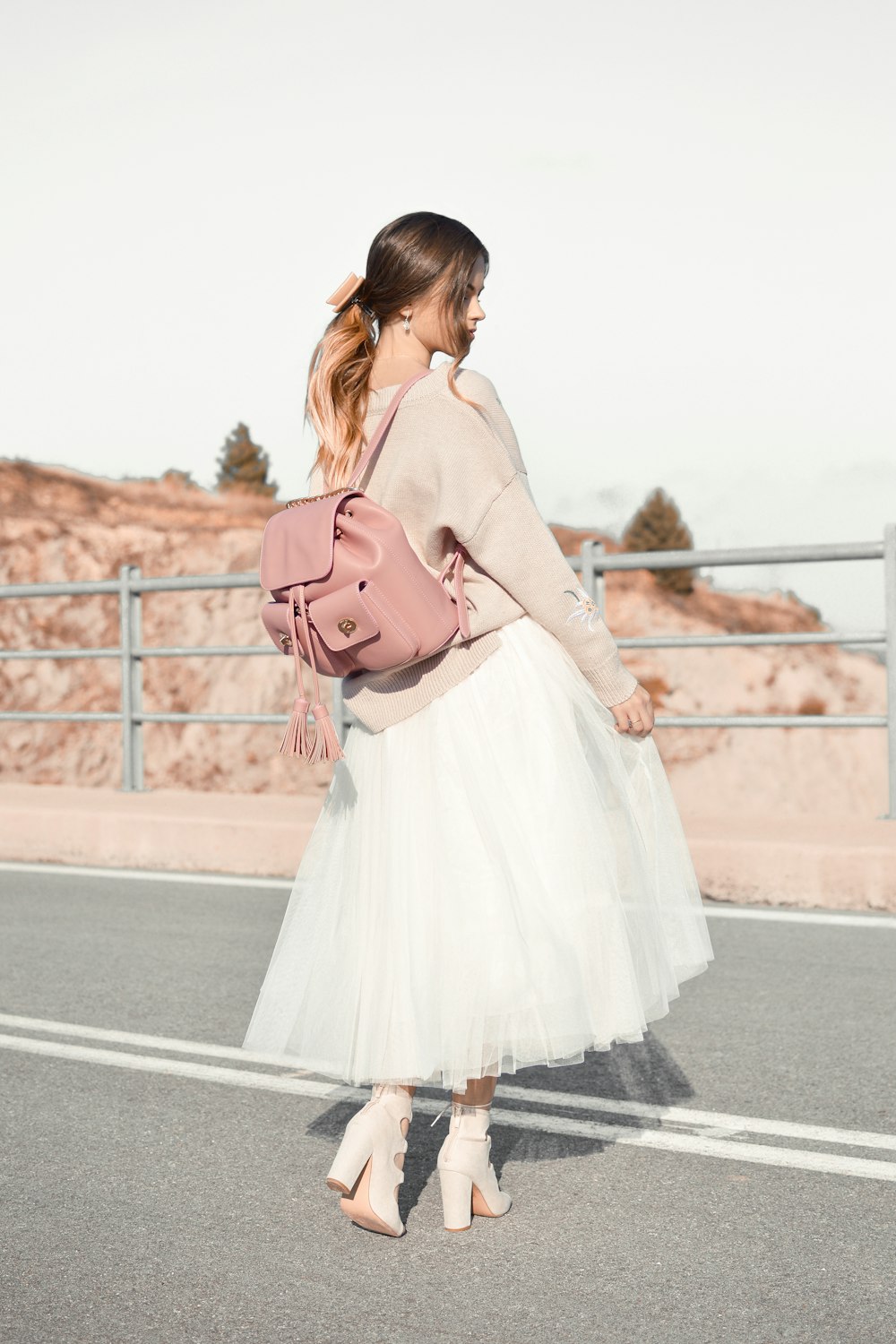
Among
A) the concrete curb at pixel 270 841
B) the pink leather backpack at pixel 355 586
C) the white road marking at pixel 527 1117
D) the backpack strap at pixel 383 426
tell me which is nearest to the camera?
the pink leather backpack at pixel 355 586

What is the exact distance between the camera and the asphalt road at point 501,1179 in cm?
277

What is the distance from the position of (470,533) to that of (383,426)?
261 mm

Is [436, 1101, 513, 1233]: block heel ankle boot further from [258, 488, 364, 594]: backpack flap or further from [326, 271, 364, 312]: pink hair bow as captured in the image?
[326, 271, 364, 312]: pink hair bow

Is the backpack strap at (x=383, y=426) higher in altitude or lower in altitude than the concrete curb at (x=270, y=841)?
higher

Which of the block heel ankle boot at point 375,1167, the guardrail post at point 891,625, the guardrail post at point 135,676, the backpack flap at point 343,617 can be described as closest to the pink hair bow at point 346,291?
the backpack flap at point 343,617

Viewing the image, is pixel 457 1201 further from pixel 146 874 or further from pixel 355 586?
pixel 146 874

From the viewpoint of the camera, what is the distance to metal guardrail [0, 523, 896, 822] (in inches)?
275

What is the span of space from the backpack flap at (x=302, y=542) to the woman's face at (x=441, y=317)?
35cm

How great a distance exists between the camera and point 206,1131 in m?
3.85

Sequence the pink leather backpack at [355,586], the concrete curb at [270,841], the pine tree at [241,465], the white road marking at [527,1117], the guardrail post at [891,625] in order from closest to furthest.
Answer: the pink leather backpack at [355,586] → the white road marking at [527,1117] → the concrete curb at [270,841] → the guardrail post at [891,625] → the pine tree at [241,465]

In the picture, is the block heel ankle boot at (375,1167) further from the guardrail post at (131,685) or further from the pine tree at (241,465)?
the pine tree at (241,465)

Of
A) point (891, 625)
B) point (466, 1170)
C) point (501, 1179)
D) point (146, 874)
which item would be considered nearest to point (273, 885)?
point (146, 874)

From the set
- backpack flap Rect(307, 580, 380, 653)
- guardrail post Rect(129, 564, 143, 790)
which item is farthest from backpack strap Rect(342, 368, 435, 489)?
guardrail post Rect(129, 564, 143, 790)

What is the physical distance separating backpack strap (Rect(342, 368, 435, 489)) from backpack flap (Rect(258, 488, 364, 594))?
0.06m
